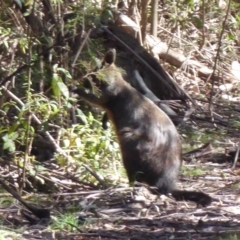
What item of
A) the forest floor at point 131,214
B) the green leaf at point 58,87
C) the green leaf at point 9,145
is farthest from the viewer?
the green leaf at point 58,87

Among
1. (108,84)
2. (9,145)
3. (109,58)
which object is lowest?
(9,145)

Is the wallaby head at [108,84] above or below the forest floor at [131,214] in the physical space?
above

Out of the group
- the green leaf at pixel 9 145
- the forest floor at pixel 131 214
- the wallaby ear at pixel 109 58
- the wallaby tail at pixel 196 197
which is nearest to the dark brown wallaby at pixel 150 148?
the wallaby tail at pixel 196 197

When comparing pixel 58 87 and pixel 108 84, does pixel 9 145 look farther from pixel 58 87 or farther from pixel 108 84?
pixel 108 84

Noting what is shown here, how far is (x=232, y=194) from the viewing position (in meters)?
6.92

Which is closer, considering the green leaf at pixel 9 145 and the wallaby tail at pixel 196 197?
the wallaby tail at pixel 196 197

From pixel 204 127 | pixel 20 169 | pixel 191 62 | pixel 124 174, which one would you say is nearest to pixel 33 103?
pixel 20 169

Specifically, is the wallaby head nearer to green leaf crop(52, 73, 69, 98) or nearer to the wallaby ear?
the wallaby ear

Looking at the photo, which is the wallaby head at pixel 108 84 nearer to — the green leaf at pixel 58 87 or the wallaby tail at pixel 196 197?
the green leaf at pixel 58 87

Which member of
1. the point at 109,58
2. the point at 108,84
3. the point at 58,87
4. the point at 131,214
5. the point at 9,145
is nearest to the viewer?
the point at 131,214

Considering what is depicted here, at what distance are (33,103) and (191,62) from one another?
540 centimetres

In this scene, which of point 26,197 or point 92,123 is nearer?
point 26,197

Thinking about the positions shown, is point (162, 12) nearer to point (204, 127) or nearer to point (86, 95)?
point (204, 127)

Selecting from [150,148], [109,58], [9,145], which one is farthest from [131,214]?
[109,58]
